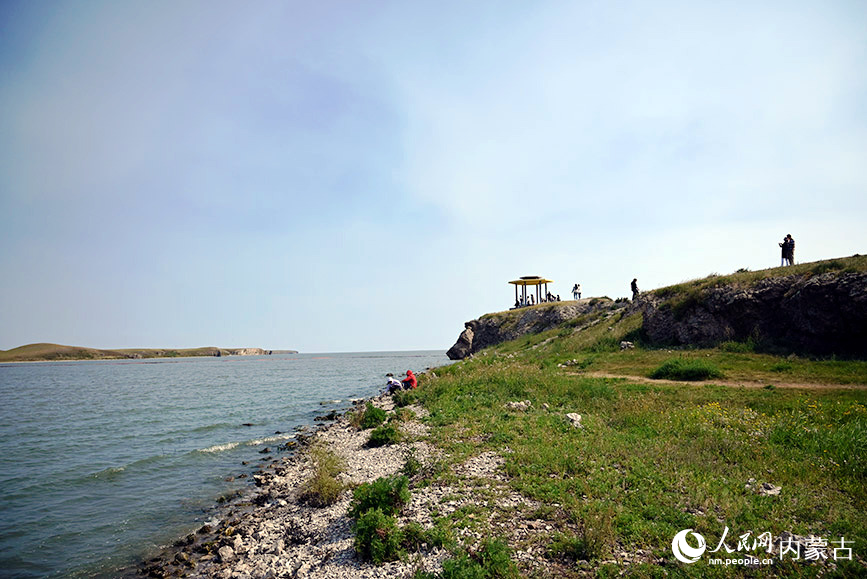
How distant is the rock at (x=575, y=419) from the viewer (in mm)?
15555

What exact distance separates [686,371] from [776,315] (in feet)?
31.7

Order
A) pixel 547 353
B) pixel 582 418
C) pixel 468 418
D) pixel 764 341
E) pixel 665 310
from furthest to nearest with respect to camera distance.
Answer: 1. pixel 547 353
2. pixel 665 310
3. pixel 764 341
4. pixel 468 418
5. pixel 582 418

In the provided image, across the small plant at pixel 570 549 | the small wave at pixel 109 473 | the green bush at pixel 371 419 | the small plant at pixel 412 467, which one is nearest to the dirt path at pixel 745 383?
the green bush at pixel 371 419

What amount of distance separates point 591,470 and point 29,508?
1985 cm

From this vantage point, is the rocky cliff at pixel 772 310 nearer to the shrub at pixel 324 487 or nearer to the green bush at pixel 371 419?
the green bush at pixel 371 419

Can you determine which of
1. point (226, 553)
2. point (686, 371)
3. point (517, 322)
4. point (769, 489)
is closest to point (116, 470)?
point (226, 553)

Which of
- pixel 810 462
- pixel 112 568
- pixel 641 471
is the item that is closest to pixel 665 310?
pixel 810 462

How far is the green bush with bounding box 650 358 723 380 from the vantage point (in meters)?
22.7

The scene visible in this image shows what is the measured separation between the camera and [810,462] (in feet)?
36.2

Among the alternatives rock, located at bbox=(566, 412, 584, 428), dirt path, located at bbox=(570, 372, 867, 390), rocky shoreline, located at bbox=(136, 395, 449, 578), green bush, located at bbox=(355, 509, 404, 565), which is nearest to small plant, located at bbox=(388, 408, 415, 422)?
rocky shoreline, located at bbox=(136, 395, 449, 578)

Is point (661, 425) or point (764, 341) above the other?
point (764, 341)

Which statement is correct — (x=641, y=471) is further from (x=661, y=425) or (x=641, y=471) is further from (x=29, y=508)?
(x=29, y=508)

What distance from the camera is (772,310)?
90.3 feet

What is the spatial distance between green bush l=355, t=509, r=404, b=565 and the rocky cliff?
26669mm
